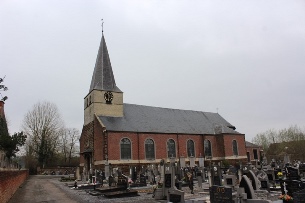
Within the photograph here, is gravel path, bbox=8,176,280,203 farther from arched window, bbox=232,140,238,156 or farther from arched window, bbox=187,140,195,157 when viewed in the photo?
arched window, bbox=232,140,238,156

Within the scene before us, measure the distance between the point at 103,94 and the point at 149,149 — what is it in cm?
941

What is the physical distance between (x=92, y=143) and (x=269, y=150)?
5311cm

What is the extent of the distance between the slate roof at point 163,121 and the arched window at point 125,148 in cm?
136

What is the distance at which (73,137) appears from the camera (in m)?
71.8

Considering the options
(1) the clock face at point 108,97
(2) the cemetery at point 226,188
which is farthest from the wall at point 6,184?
(1) the clock face at point 108,97

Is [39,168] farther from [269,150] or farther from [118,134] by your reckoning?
[269,150]

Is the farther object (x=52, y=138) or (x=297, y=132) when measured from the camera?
(x=297, y=132)

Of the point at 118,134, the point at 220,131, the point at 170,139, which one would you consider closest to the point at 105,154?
the point at 118,134

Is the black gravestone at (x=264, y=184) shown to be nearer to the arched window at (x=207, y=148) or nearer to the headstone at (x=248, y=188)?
the headstone at (x=248, y=188)

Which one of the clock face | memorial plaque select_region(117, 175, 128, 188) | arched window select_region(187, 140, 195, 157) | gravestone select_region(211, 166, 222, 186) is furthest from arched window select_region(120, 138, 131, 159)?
gravestone select_region(211, 166, 222, 186)

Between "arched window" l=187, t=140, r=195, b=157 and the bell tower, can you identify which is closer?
the bell tower

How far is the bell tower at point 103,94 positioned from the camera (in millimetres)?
34625

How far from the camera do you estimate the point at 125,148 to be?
→ 108 ft

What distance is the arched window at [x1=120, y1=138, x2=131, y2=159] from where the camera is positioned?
32.5 meters
